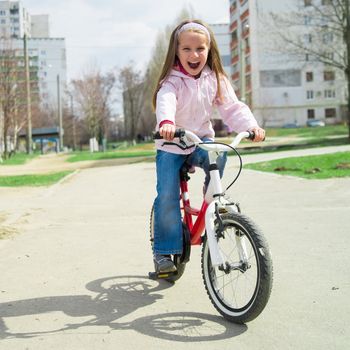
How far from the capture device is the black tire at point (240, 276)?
2.97m

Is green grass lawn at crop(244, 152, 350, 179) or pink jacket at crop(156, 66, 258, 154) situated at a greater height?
pink jacket at crop(156, 66, 258, 154)

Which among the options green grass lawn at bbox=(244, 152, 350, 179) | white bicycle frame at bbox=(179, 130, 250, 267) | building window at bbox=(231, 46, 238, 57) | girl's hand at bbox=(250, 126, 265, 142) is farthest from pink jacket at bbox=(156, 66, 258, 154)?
building window at bbox=(231, 46, 238, 57)

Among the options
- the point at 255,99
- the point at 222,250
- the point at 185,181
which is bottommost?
the point at 222,250

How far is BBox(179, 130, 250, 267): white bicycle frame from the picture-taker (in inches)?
126

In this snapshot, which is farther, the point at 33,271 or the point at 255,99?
the point at 255,99

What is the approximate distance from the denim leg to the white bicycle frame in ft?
1.13

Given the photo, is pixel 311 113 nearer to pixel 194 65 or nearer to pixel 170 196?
pixel 194 65

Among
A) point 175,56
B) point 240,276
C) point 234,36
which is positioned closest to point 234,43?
point 234,36

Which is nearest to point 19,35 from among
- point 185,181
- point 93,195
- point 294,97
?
point 93,195

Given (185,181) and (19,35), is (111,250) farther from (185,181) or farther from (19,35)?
(19,35)

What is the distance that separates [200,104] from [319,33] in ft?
84.2

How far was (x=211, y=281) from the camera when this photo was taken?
3.40m

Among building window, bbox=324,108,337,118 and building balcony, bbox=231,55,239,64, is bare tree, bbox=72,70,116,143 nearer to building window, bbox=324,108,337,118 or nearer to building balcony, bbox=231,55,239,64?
building balcony, bbox=231,55,239,64

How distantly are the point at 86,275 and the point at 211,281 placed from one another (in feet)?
4.54
